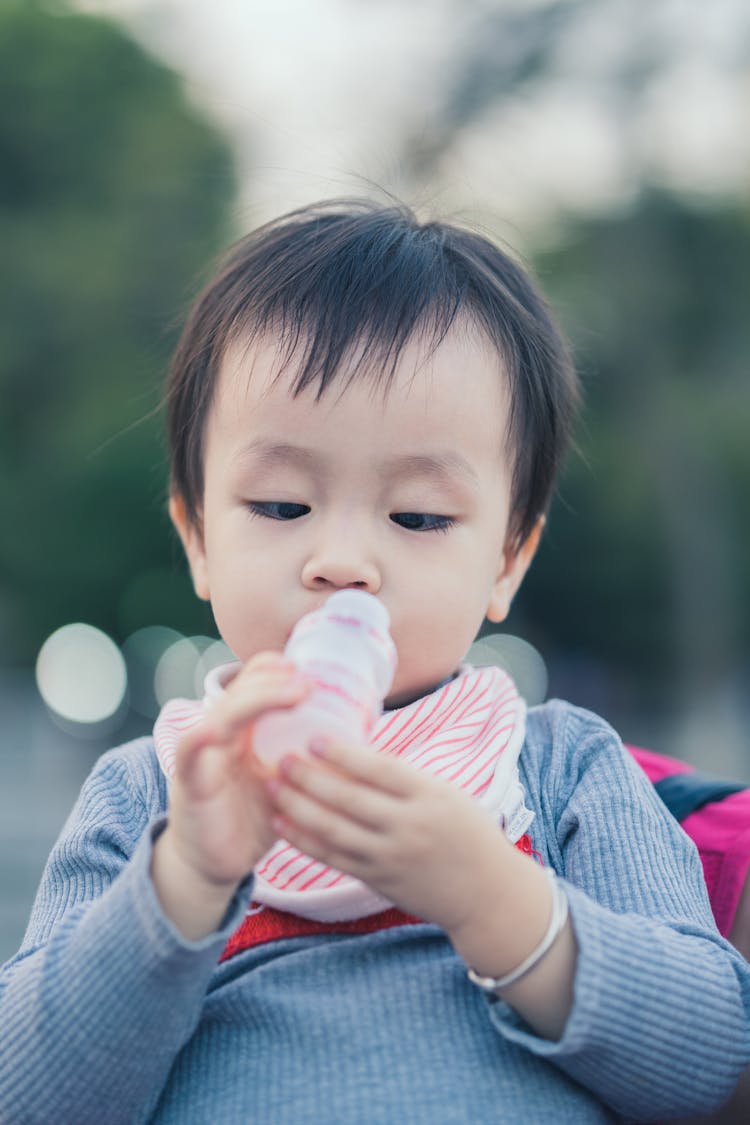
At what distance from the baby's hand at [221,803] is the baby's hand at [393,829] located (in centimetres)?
3

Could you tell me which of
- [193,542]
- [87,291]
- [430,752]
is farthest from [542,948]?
[87,291]

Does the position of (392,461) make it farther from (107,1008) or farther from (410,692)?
(107,1008)

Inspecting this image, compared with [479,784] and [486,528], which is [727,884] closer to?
[479,784]

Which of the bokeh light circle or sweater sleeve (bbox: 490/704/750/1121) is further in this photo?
the bokeh light circle

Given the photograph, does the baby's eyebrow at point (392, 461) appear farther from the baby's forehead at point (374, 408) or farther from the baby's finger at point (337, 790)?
the baby's finger at point (337, 790)

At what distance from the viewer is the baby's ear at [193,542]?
193cm

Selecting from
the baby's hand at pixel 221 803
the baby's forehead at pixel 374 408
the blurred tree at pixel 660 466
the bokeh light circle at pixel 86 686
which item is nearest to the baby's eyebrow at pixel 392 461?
the baby's forehead at pixel 374 408

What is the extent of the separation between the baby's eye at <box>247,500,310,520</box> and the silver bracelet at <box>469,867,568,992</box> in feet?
1.73

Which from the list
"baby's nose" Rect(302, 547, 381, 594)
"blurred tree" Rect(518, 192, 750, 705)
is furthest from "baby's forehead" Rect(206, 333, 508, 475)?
"blurred tree" Rect(518, 192, 750, 705)

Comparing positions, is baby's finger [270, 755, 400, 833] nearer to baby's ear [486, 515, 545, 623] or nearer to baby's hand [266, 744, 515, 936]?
baby's hand [266, 744, 515, 936]

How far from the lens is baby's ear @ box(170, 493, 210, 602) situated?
193 centimetres

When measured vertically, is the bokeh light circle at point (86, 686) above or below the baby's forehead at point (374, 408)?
below

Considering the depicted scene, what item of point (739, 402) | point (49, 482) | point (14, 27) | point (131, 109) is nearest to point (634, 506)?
point (739, 402)

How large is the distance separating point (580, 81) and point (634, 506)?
7.98 metres
